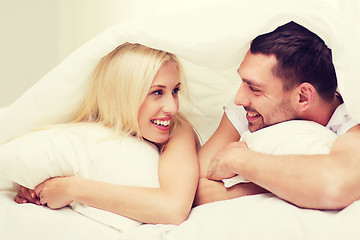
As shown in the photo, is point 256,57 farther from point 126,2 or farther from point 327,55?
point 126,2

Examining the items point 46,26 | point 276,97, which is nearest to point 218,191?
point 276,97

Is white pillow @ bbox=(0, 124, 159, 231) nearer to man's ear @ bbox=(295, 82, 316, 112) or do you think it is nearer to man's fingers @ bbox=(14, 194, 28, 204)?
man's fingers @ bbox=(14, 194, 28, 204)

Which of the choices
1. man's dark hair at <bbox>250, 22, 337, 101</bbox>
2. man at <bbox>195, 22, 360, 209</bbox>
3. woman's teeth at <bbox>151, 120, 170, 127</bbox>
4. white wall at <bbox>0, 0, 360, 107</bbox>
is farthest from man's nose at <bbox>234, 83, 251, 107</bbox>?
white wall at <bbox>0, 0, 360, 107</bbox>

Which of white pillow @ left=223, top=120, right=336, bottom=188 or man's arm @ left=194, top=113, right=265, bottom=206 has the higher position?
white pillow @ left=223, top=120, right=336, bottom=188

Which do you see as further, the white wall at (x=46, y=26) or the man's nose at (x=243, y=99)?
the white wall at (x=46, y=26)

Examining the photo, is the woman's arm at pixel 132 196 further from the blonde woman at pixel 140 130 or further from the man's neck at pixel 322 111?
the man's neck at pixel 322 111

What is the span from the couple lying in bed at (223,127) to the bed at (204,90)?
5 cm

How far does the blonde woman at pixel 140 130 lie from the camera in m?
1.18

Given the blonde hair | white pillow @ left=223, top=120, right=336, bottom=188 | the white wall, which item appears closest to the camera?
white pillow @ left=223, top=120, right=336, bottom=188

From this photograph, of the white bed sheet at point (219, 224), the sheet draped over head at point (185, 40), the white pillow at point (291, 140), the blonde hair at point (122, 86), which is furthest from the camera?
the blonde hair at point (122, 86)

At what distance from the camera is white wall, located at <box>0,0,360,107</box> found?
2.49 meters

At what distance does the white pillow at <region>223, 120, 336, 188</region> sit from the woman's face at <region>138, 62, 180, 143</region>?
0.92 ft

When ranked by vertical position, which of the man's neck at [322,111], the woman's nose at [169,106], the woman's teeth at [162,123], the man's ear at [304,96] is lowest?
the woman's teeth at [162,123]

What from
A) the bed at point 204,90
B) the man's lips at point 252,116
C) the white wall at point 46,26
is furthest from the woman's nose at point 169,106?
the white wall at point 46,26
